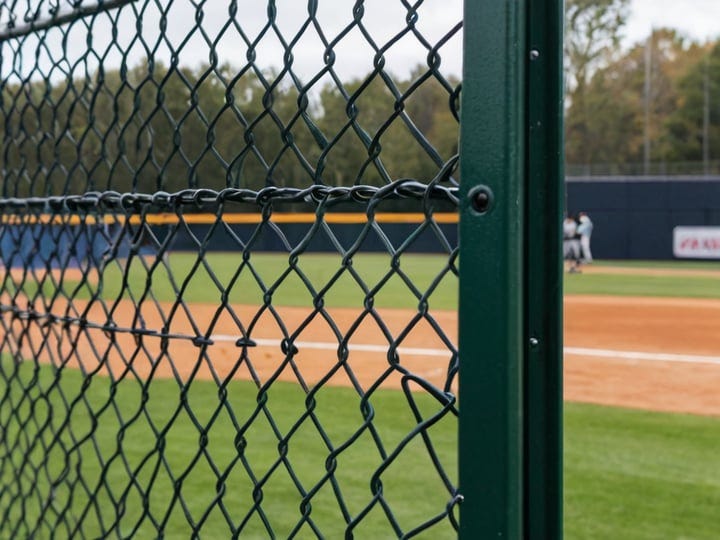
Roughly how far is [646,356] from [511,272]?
817cm

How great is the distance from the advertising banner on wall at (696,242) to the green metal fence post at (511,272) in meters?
24.5

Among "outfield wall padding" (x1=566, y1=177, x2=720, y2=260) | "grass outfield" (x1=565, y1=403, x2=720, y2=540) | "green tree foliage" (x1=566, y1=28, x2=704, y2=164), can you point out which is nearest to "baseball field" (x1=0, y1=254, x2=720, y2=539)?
"grass outfield" (x1=565, y1=403, x2=720, y2=540)

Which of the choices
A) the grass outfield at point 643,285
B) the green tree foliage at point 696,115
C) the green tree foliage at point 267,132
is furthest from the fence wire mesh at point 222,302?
the green tree foliage at point 696,115

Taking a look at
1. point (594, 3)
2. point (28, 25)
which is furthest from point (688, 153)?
point (28, 25)

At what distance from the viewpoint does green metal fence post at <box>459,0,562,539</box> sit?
909 millimetres

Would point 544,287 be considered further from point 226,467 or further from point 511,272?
point 226,467

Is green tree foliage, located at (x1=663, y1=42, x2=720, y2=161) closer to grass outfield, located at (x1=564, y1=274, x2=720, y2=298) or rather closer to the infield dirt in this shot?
grass outfield, located at (x1=564, y1=274, x2=720, y2=298)

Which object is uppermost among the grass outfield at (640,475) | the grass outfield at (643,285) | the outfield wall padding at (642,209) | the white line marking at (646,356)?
the outfield wall padding at (642,209)

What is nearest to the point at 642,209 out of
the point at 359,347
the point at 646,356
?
the point at 646,356

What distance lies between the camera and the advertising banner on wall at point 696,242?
931 inches

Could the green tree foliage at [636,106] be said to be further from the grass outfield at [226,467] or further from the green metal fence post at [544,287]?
the green metal fence post at [544,287]

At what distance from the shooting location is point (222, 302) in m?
1.41

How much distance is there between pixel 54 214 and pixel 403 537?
3.84ft

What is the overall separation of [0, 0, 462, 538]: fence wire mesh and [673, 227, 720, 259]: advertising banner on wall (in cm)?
1687
